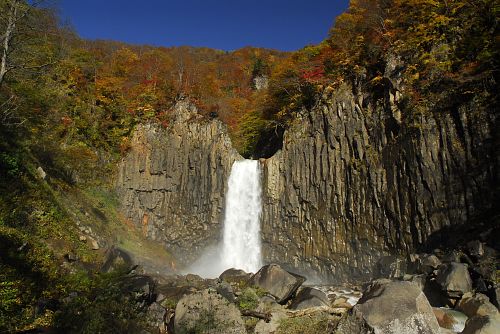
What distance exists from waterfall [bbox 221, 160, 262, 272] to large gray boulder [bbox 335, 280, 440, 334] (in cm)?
1802

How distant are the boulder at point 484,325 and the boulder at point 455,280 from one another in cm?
317

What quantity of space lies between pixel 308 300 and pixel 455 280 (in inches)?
215

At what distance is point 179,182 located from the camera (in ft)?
96.5

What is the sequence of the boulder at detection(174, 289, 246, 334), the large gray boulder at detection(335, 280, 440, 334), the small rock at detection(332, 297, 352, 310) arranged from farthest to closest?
the small rock at detection(332, 297, 352, 310), the boulder at detection(174, 289, 246, 334), the large gray boulder at detection(335, 280, 440, 334)

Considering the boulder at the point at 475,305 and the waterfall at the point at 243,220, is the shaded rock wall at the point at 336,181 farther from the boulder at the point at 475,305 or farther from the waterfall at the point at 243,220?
the boulder at the point at 475,305

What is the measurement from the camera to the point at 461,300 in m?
→ 12.1

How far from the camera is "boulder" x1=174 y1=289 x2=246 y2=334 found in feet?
31.8

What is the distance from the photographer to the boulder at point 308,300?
41.8 feet

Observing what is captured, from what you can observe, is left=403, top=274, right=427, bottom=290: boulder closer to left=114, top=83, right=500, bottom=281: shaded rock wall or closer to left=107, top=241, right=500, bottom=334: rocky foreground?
left=107, top=241, right=500, bottom=334: rocky foreground

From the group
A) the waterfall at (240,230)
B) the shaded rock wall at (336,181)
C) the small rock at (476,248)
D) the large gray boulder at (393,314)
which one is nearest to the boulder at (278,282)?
the large gray boulder at (393,314)

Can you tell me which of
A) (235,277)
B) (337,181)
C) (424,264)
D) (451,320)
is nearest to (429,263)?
(424,264)

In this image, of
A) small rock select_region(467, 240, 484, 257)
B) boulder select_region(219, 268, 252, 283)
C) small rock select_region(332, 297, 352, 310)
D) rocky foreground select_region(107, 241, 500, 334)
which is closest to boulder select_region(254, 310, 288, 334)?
rocky foreground select_region(107, 241, 500, 334)

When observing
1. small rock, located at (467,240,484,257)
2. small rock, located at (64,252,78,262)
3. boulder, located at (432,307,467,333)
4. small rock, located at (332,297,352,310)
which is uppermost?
small rock, located at (467,240,484,257)

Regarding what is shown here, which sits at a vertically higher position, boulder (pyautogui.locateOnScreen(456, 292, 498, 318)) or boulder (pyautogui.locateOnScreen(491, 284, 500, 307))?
boulder (pyautogui.locateOnScreen(491, 284, 500, 307))
